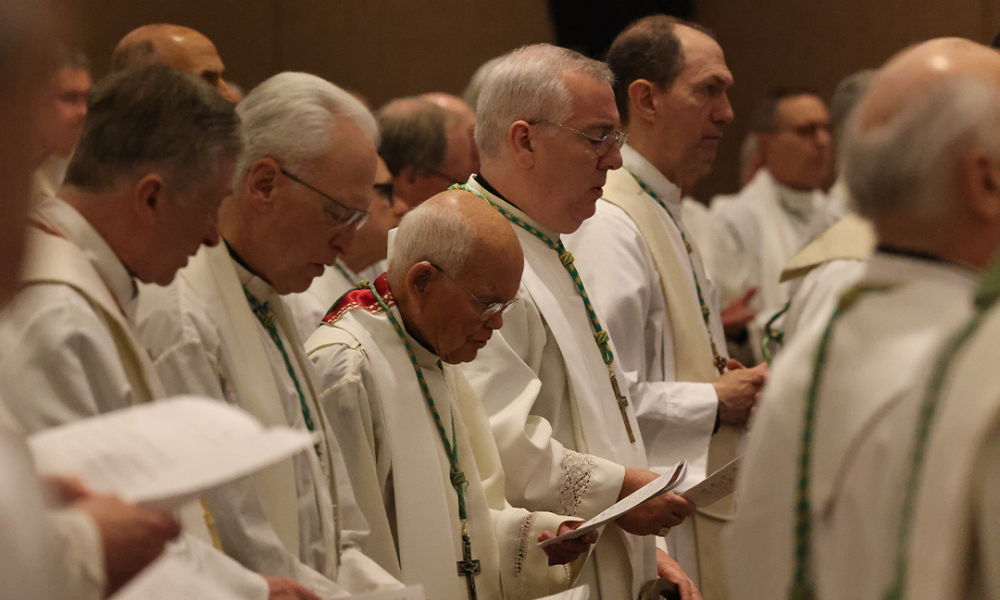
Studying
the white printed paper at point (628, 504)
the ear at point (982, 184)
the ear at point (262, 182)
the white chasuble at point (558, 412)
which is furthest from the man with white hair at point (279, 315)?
the ear at point (982, 184)

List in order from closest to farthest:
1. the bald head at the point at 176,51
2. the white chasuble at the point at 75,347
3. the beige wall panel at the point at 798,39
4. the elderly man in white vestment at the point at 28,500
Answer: the elderly man in white vestment at the point at 28,500 → the white chasuble at the point at 75,347 → the bald head at the point at 176,51 → the beige wall panel at the point at 798,39

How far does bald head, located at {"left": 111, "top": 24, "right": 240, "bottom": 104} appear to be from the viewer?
4.52 metres

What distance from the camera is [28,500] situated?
1478mm

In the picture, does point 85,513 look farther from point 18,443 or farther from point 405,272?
point 405,272

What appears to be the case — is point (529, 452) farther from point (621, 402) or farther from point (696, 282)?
point (696, 282)

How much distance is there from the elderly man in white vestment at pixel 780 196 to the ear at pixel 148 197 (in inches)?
241

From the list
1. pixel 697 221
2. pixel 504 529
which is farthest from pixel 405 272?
pixel 697 221

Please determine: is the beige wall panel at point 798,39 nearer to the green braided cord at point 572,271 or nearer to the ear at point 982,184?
the green braided cord at point 572,271

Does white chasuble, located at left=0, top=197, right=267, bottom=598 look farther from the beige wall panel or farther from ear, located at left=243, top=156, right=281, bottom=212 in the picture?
the beige wall panel

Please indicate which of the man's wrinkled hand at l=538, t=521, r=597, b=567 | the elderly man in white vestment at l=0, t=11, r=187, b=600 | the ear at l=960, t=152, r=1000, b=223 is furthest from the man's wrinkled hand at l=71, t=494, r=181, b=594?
the man's wrinkled hand at l=538, t=521, r=597, b=567

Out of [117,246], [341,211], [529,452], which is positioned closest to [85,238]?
[117,246]

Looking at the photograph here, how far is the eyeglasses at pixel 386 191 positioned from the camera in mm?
5258

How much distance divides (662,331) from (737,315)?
8.93 ft

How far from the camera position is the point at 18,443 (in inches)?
60.4
